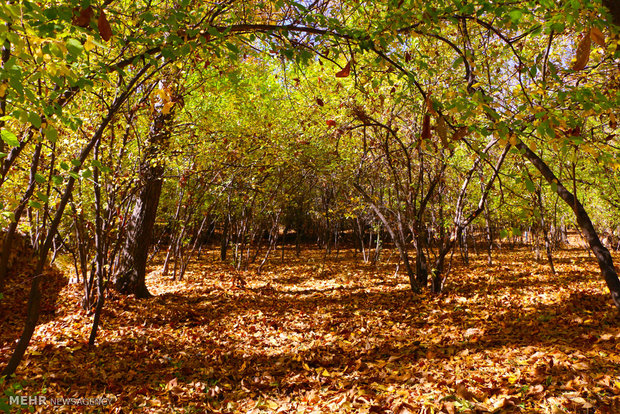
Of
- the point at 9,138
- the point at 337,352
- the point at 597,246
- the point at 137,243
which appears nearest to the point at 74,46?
the point at 9,138

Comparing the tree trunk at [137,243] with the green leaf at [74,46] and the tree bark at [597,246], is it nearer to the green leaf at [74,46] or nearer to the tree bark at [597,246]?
the green leaf at [74,46]

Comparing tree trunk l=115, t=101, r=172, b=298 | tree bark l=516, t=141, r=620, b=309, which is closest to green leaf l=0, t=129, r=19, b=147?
tree bark l=516, t=141, r=620, b=309

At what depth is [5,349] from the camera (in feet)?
16.4

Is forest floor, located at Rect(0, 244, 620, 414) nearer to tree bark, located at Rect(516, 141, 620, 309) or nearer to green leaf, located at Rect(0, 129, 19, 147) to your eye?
tree bark, located at Rect(516, 141, 620, 309)

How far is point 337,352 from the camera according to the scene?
5.21 meters

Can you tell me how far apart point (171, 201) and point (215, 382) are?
1006 centimetres

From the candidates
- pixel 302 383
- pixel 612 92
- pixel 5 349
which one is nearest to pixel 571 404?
pixel 302 383

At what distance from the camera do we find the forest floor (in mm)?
3539

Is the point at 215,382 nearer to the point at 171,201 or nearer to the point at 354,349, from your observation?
the point at 354,349

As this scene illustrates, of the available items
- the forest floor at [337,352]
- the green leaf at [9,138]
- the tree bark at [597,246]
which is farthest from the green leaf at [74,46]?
the tree bark at [597,246]

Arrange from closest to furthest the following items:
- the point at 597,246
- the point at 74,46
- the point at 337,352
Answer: the point at 74,46 → the point at 597,246 → the point at 337,352

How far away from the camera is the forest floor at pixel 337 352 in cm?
354

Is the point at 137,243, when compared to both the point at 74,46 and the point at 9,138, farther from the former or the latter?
the point at 74,46

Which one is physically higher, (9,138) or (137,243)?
(9,138)
